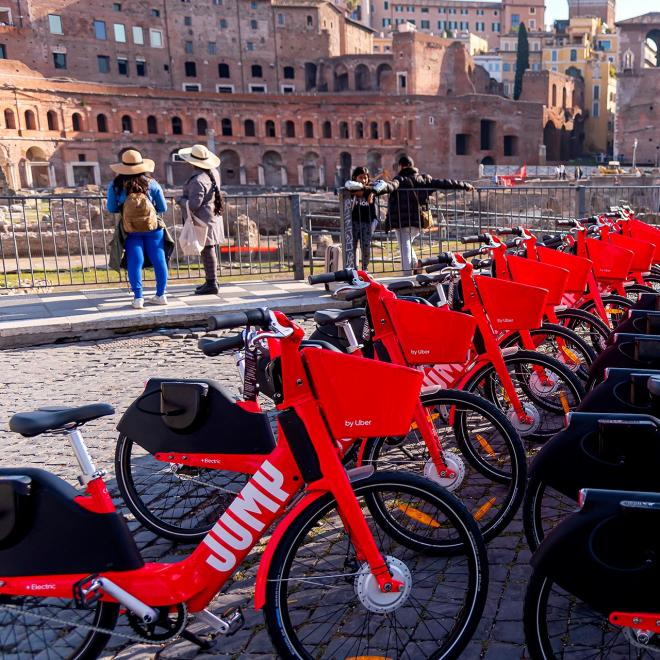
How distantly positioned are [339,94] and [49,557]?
203 ft

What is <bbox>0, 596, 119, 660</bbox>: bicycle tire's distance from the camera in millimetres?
2539

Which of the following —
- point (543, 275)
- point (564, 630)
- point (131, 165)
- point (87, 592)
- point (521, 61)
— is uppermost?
point (521, 61)

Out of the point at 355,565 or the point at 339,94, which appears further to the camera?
the point at 339,94

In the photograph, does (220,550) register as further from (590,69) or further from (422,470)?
(590,69)

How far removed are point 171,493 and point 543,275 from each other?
274 centimetres

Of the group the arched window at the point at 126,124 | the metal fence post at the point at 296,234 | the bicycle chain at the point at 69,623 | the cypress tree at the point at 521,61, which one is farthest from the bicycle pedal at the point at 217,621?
the cypress tree at the point at 521,61

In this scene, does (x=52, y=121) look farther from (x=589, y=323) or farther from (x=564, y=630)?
(x=564, y=630)

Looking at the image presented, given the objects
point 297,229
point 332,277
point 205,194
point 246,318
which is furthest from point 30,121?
point 246,318

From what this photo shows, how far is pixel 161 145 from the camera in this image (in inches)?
2199

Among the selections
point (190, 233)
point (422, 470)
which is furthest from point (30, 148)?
point (422, 470)

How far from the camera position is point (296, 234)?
10.3 meters

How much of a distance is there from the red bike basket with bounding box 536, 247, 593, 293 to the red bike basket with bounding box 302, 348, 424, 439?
3.25 metres

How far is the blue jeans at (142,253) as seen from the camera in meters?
8.21

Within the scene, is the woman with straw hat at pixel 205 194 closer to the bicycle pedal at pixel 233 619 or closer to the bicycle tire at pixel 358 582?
the bicycle tire at pixel 358 582
